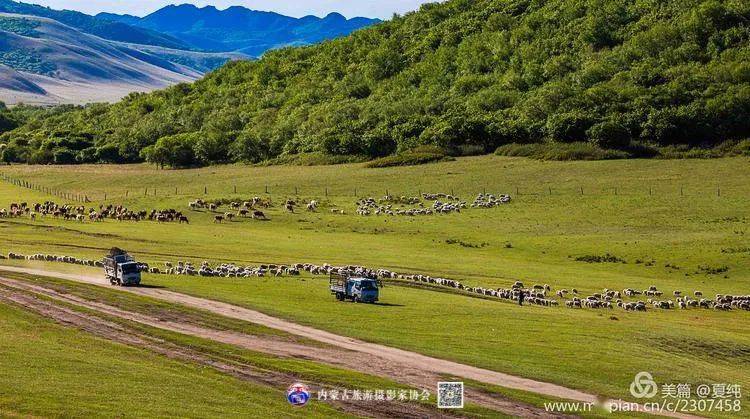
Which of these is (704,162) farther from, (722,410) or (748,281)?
(722,410)

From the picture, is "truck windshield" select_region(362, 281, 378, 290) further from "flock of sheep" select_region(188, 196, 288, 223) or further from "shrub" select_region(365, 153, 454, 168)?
"shrub" select_region(365, 153, 454, 168)

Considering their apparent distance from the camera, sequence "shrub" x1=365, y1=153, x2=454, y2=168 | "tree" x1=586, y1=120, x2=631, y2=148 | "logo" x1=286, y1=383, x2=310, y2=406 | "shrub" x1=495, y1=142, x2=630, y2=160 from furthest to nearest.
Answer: "shrub" x1=365, y1=153, x2=454, y2=168
"tree" x1=586, y1=120, x2=631, y2=148
"shrub" x1=495, y1=142, x2=630, y2=160
"logo" x1=286, y1=383, x2=310, y2=406

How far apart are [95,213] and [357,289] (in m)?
62.5

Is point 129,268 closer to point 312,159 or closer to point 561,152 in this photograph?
point 561,152

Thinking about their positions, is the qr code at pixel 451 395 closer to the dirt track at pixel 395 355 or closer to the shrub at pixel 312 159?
the dirt track at pixel 395 355

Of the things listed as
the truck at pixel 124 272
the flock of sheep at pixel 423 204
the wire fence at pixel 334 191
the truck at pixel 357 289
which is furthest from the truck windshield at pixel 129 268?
the wire fence at pixel 334 191

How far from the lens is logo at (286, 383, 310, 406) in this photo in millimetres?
37406

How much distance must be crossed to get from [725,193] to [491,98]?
232 ft

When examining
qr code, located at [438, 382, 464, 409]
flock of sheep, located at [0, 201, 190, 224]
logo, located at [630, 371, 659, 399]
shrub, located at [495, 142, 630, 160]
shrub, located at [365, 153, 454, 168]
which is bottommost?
logo, located at [630, 371, 659, 399]

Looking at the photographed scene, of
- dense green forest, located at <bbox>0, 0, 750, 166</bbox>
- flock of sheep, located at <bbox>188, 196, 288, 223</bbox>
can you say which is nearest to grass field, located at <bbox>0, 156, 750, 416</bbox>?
flock of sheep, located at <bbox>188, 196, 288, 223</bbox>

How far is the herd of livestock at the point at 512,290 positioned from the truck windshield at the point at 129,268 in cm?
769

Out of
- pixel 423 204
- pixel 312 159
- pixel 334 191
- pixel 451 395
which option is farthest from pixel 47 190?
pixel 451 395

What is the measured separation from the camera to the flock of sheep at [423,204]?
114000 millimetres

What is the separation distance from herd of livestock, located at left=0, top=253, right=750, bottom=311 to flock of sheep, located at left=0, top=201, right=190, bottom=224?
3620 cm
